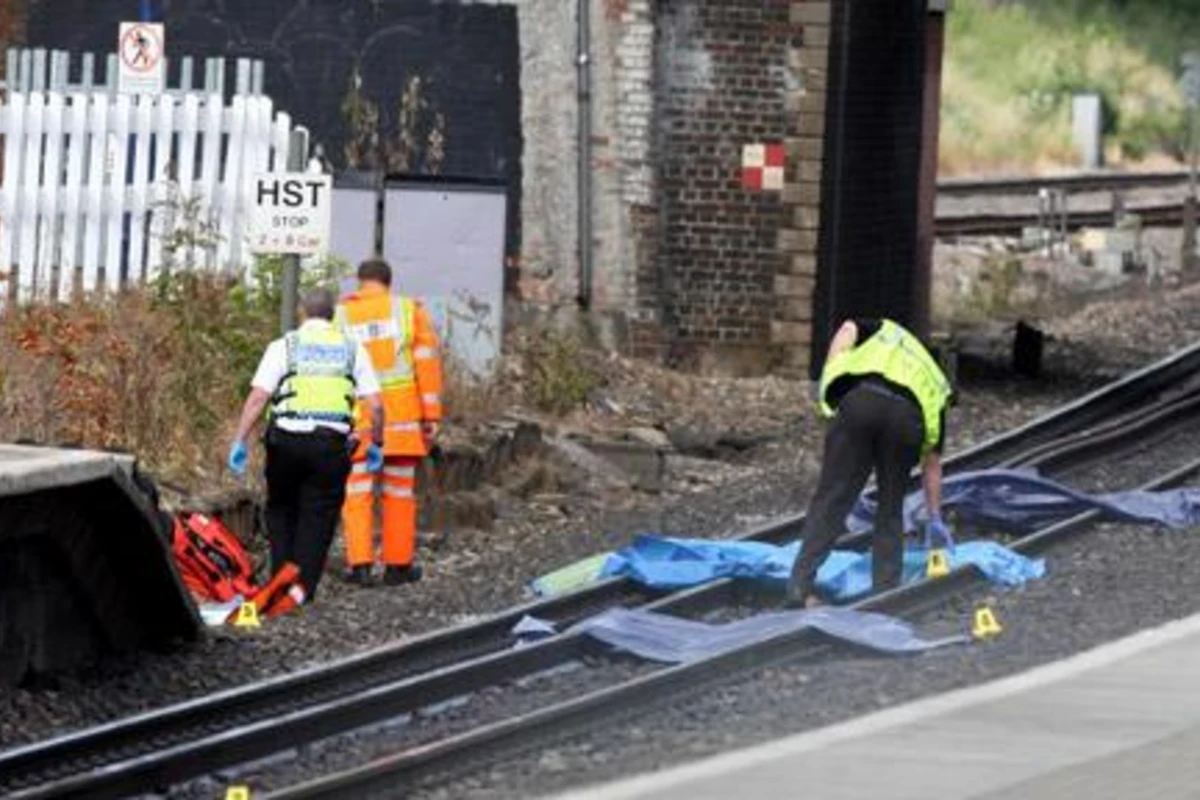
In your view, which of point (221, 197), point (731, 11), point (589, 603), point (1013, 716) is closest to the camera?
point (1013, 716)

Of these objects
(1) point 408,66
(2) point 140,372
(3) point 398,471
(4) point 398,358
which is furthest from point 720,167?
(3) point 398,471

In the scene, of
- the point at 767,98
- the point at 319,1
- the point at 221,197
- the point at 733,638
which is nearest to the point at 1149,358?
the point at 767,98

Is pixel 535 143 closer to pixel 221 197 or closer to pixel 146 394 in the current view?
pixel 221 197

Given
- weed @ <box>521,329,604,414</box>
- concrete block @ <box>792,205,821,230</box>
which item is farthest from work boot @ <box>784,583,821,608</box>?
concrete block @ <box>792,205,821,230</box>

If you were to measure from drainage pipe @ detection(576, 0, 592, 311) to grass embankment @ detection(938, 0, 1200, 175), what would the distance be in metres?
31.2

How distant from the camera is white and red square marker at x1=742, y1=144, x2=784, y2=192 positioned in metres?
30.1

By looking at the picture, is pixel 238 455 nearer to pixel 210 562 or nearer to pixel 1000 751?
pixel 210 562

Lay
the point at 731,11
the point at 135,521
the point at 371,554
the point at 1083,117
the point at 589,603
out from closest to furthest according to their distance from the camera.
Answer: the point at 135,521
the point at 589,603
the point at 371,554
the point at 731,11
the point at 1083,117

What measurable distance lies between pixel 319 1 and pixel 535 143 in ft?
6.88

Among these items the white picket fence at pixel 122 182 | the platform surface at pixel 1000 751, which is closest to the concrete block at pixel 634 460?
the white picket fence at pixel 122 182

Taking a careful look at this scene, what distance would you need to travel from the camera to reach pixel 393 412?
1986 cm

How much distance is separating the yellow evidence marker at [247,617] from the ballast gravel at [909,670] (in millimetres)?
2830

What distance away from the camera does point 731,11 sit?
30047 mm

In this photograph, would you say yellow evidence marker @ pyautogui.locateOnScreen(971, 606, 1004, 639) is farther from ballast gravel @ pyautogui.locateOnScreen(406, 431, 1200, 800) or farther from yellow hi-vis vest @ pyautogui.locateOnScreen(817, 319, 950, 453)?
yellow hi-vis vest @ pyautogui.locateOnScreen(817, 319, 950, 453)
